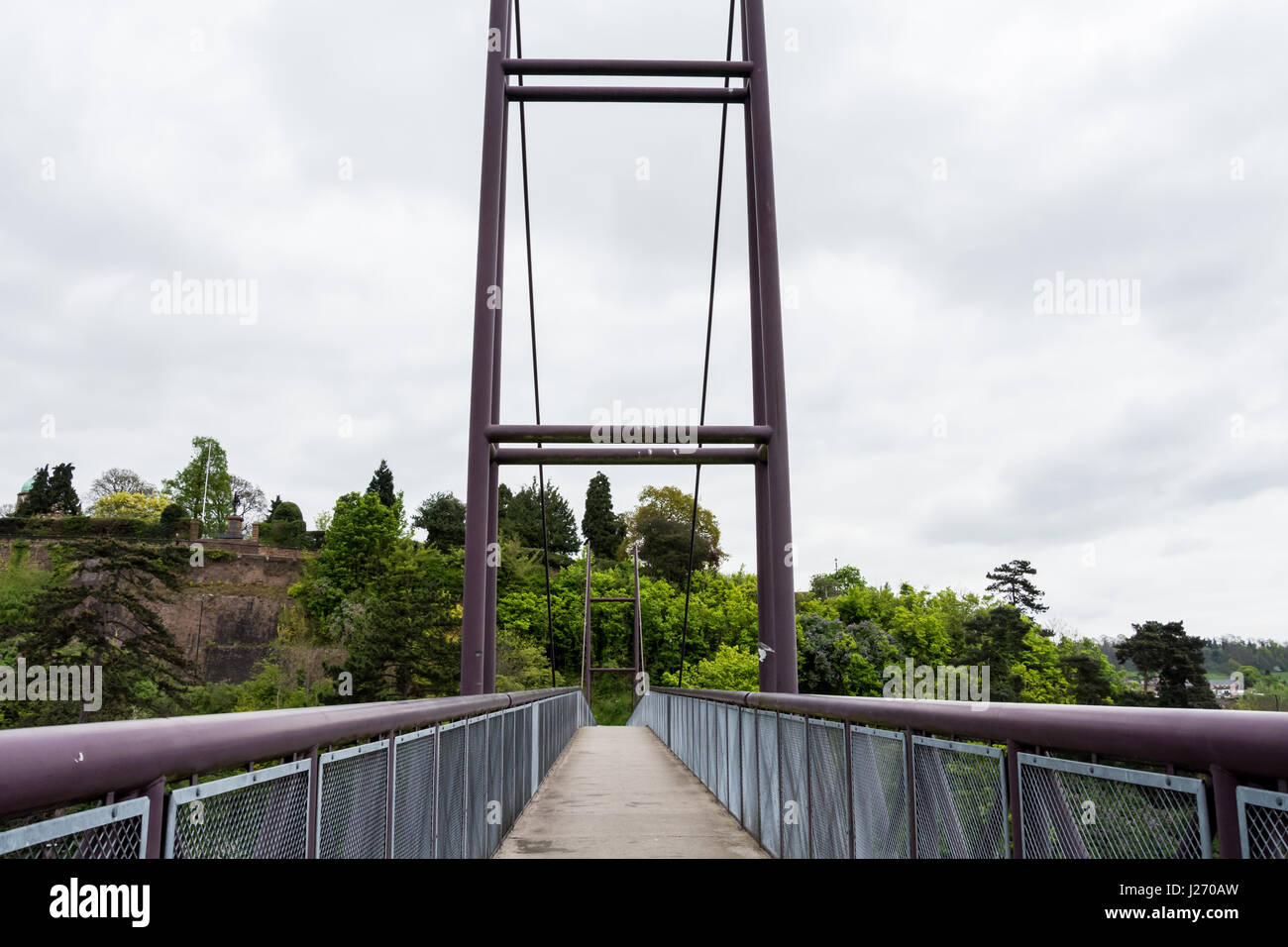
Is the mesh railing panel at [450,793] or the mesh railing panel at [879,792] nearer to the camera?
the mesh railing panel at [879,792]

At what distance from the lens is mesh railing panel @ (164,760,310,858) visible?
5.44 ft

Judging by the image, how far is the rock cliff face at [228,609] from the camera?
58.9 m

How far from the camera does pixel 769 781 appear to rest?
551 centimetres

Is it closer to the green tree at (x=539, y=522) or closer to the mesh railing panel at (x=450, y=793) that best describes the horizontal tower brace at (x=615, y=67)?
the mesh railing panel at (x=450, y=793)

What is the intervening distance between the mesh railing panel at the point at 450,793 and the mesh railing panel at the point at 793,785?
5.09 feet

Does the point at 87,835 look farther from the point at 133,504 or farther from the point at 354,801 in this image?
the point at 133,504

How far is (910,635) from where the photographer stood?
4834 cm

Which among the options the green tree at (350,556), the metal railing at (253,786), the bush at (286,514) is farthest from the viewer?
the bush at (286,514)

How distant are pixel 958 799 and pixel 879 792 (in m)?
0.75

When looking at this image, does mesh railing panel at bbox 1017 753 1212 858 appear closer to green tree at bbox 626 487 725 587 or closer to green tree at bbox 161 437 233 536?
green tree at bbox 626 487 725 587

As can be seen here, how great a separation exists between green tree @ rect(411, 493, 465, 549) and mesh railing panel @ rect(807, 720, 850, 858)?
65260 millimetres

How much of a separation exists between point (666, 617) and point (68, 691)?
30.1 meters

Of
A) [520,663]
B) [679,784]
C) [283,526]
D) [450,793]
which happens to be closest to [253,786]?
[450,793]

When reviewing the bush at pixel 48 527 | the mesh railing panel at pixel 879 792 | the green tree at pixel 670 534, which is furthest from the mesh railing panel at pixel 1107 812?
the bush at pixel 48 527
